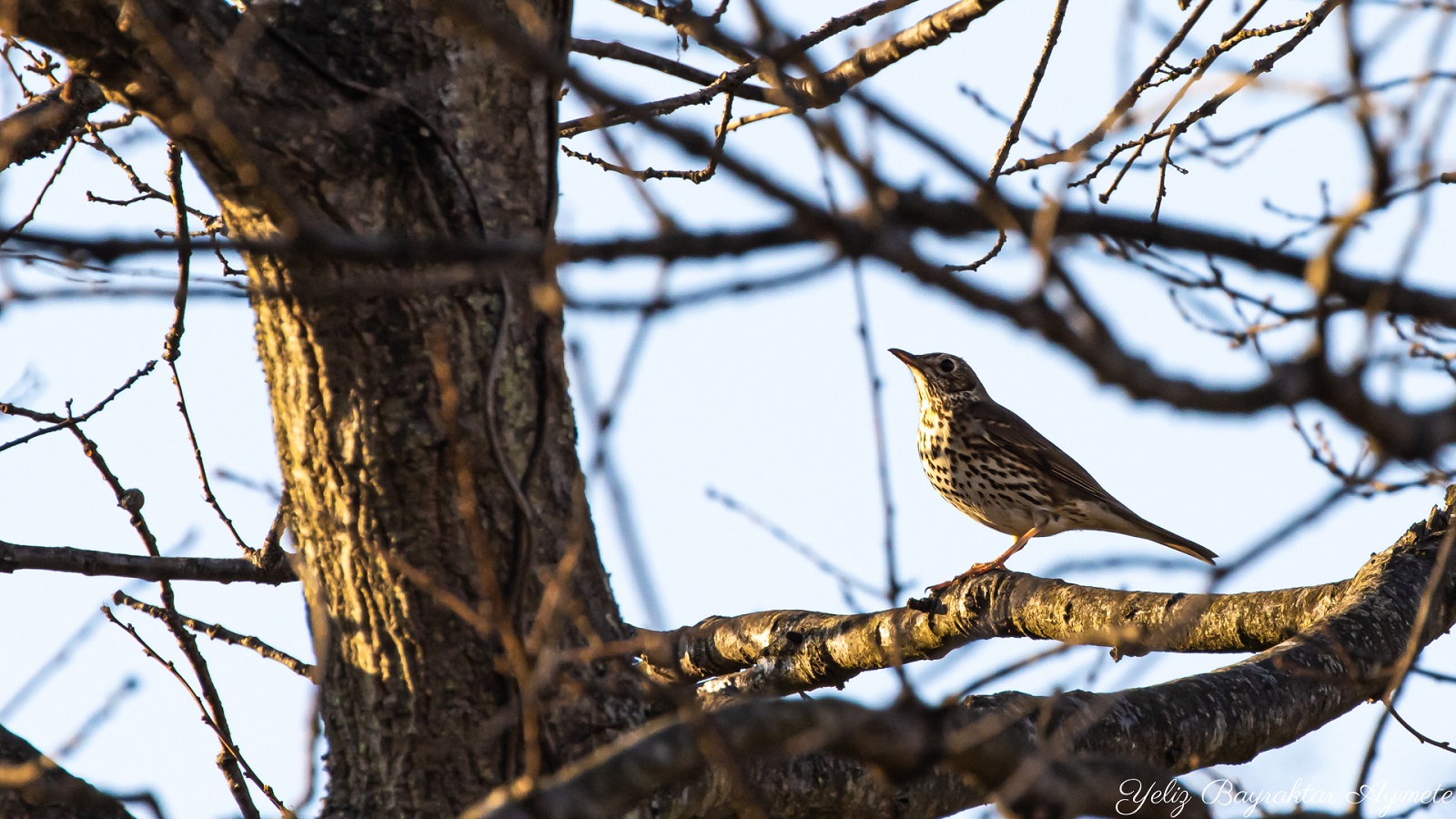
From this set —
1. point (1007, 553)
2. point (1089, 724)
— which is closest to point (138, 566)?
point (1089, 724)

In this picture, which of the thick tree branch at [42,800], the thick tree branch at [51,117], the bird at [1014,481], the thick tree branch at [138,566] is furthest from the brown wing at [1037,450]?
the thick tree branch at [42,800]

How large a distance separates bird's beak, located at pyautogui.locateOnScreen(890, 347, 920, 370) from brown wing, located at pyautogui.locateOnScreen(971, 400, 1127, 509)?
56cm

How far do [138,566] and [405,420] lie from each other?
172 centimetres

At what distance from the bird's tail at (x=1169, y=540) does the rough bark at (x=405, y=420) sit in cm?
521

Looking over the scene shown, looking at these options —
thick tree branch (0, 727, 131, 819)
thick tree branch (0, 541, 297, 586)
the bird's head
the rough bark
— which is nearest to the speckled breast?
the bird's head

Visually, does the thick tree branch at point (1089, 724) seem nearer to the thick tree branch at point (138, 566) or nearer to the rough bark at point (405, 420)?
the rough bark at point (405, 420)

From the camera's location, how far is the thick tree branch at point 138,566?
3.90 m

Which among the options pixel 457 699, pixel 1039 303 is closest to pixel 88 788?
pixel 457 699

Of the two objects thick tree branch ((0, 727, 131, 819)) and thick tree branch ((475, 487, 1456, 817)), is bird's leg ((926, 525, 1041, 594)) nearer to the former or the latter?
thick tree branch ((475, 487, 1456, 817))

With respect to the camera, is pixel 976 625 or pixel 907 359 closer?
pixel 976 625

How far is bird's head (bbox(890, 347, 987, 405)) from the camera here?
27.2 ft

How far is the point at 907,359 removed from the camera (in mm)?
8602

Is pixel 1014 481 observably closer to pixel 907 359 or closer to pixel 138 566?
pixel 907 359

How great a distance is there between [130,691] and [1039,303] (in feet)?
8.75
